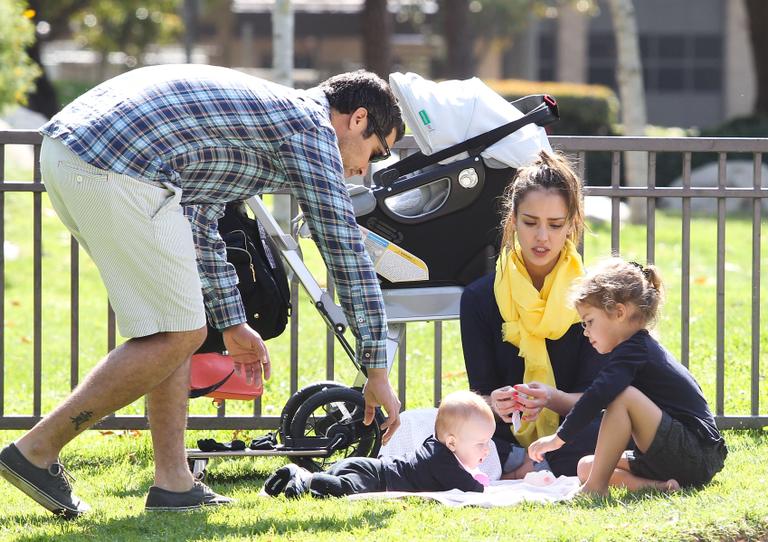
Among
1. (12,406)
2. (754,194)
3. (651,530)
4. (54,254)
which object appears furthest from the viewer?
(54,254)

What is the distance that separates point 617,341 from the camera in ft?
14.1

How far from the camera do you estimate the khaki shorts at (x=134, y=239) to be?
380 centimetres

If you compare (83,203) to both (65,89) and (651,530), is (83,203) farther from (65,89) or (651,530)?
(65,89)

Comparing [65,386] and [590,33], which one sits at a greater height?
[590,33]

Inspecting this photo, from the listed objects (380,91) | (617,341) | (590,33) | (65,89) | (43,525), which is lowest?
(43,525)

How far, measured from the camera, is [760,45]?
23141 mm

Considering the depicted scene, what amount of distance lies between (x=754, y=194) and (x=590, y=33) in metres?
40.8

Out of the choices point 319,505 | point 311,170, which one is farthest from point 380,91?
point 319,505

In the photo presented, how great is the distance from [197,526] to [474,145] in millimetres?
1778

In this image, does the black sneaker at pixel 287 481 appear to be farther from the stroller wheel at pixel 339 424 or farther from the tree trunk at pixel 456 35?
the tree trunk at pixel 456 35

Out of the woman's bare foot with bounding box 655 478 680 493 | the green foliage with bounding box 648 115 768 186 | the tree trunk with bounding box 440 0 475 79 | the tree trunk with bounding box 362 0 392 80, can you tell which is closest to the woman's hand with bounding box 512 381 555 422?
the woman's bare foot with bounding box 655 478 680 493

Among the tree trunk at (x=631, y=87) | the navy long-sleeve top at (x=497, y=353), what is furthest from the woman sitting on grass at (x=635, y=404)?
the tree trunk at (x=631, y=87)

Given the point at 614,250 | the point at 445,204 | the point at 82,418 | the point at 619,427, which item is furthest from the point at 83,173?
the point at 614,250

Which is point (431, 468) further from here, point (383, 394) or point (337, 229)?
point (337, 229)
